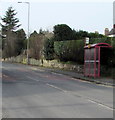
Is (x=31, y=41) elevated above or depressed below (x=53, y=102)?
above

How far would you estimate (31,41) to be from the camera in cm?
4762

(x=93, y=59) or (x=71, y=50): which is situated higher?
(x=71, y=50)

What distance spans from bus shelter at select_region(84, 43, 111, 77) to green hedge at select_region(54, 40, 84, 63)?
14.1 ft

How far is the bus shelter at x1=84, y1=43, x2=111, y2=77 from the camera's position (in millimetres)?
23344

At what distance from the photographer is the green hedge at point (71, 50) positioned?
2961 centimetres

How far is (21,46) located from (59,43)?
23750mm

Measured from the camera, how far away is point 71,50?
1240 inches

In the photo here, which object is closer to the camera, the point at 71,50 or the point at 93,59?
the point at 93,59

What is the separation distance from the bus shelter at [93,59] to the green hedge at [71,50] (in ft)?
14.1

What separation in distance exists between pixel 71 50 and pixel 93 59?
7.87 metres

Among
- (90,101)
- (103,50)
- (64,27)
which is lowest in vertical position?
(90,101)

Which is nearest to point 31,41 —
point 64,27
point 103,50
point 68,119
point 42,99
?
point 64,27

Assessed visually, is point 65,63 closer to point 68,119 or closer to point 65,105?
point 65,105

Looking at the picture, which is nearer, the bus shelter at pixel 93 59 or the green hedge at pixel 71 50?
the bus shelter at pixel 93 59
